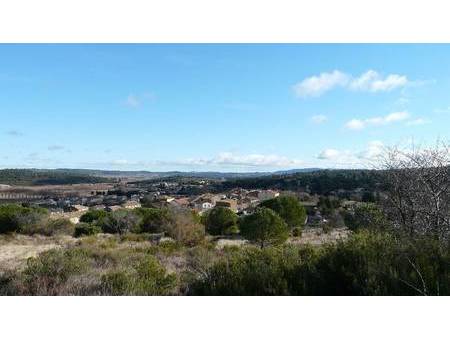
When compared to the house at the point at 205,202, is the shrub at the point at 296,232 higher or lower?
higher

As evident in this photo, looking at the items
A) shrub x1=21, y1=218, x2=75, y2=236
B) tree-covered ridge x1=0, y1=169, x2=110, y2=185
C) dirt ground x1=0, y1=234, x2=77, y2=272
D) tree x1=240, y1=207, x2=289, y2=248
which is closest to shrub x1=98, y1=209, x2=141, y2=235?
shrub x1=21, y1=218, x2=75, y2=236

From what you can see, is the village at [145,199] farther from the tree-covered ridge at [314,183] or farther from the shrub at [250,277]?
the shrub at [250,277]

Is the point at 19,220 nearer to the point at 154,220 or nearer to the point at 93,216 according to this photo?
the point at 93,216

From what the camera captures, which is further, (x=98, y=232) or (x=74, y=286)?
(x=98, y=232)

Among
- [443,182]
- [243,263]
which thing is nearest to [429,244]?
[243,263]

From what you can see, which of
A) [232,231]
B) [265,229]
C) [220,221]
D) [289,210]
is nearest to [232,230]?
[232,231]

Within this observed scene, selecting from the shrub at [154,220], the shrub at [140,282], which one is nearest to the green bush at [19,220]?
the shrub at [154,220]

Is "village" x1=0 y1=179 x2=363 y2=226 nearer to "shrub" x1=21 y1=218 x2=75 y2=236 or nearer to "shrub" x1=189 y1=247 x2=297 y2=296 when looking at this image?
"shrub" x1=21 y1=218 x2=75 y2=236

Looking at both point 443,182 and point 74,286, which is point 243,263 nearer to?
point 74,286
